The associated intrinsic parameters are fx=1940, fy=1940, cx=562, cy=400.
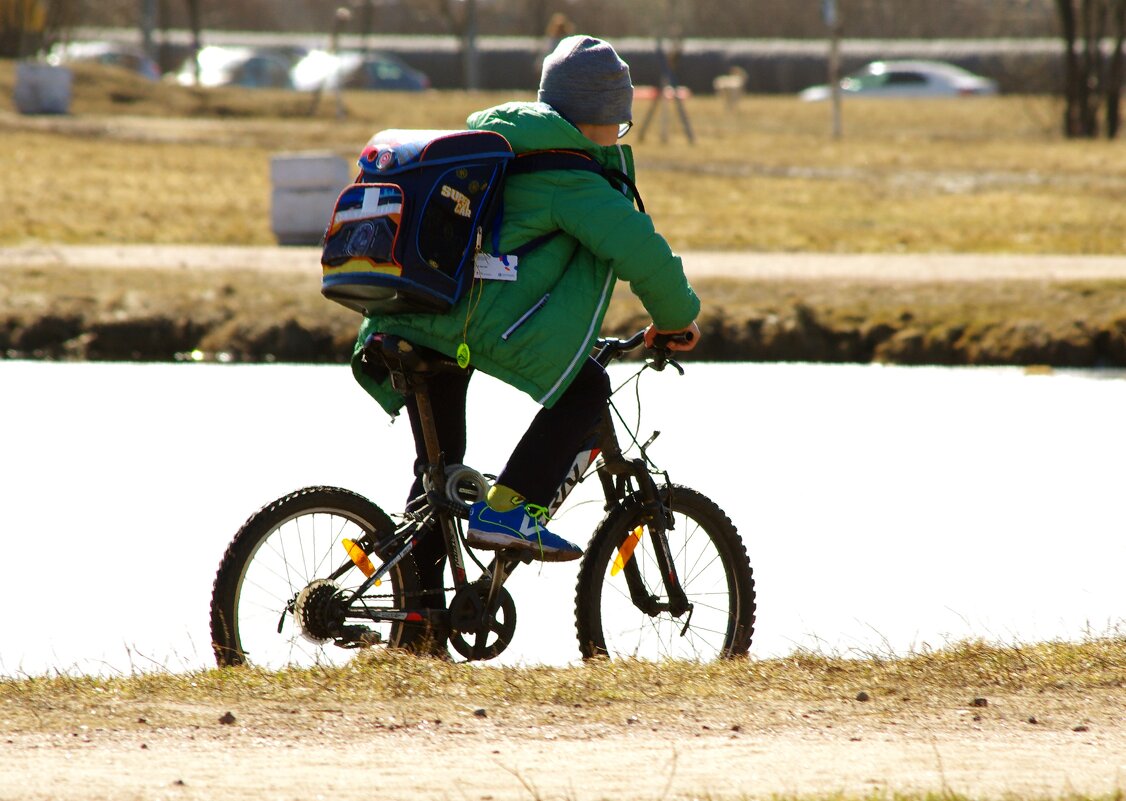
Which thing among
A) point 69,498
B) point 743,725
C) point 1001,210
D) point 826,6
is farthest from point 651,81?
point 743,725

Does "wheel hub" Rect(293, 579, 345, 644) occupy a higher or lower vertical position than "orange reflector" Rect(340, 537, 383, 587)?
lower

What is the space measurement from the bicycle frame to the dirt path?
0.48 metres

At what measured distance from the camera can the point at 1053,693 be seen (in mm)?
4645

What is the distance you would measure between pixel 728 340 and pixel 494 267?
24.9ft

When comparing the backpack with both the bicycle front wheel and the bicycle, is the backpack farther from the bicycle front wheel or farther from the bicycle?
the bicycle front wheel

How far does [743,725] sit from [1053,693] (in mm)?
849

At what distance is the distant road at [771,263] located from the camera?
45.2 ft

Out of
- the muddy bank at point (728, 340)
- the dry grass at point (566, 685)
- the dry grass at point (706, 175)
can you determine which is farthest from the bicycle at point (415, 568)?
the dry grass at point (706, 175)

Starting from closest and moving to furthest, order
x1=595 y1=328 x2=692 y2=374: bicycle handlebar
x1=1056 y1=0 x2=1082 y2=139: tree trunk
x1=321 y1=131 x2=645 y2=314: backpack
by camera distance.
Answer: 1. x1=321 y1=131 x2=645 y2=314: backpack
2. x1=595 y1=328 x2=692 y2=374: bicycle handlebar
3. x1=1056 y1=0 x2=1082 y2=139: tree trunk

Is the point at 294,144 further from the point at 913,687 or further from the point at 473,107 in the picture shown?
the point at 913,687

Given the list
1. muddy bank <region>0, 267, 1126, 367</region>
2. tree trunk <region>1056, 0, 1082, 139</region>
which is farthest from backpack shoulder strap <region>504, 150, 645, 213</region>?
tree trunk <region>1056, 0, 1082, 139</region>

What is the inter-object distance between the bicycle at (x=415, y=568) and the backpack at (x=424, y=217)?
0.20 metres

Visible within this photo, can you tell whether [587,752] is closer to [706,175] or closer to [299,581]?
[299,581]

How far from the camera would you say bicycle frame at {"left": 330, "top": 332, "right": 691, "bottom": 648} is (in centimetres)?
478
